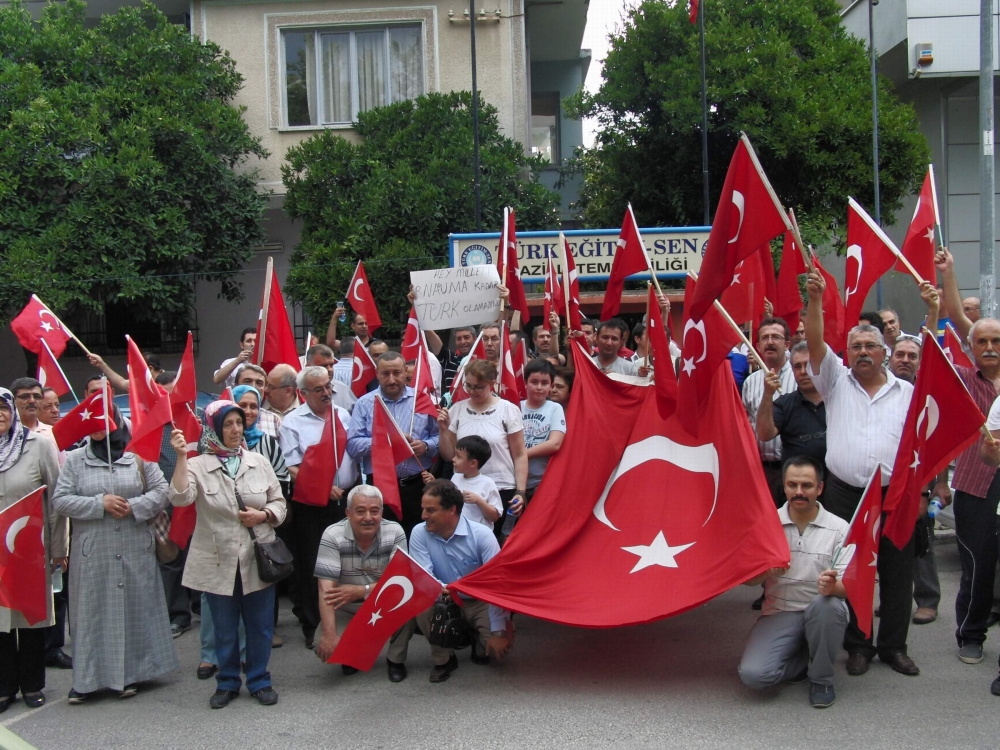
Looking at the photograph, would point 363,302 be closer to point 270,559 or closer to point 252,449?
point 252,449

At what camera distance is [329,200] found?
15.1 m

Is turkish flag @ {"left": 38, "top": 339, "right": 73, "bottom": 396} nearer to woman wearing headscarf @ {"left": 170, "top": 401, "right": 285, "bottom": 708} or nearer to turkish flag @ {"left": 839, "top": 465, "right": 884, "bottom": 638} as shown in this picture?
woman wearing headscarf @ {"left": 170, "top": 401, "right": 285, "bottom": 708}

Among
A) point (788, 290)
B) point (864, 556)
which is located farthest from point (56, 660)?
point (788, 290)

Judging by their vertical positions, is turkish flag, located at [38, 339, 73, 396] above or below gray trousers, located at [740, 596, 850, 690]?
above

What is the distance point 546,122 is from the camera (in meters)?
22.6

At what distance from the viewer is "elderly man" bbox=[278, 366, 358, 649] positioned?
7.15 meters

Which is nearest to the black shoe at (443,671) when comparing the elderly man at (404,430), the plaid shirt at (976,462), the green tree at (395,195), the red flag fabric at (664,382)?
the elderly man at (404,430)

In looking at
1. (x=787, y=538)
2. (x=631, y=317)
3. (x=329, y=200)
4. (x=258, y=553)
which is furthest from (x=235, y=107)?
(x=787, y=538)

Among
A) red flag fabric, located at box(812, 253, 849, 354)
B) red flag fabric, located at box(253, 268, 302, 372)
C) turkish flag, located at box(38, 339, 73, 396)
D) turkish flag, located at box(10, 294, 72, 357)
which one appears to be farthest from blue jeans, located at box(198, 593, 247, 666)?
red flag fabric, located at box(812, 253, 849, 354)

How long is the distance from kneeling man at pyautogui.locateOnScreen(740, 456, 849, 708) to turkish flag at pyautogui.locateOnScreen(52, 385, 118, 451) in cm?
368

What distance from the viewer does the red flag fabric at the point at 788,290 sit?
28.4 ft

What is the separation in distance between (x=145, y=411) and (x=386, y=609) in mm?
2010

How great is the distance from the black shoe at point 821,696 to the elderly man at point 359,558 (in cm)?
227

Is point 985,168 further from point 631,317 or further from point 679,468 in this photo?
point 679,468
